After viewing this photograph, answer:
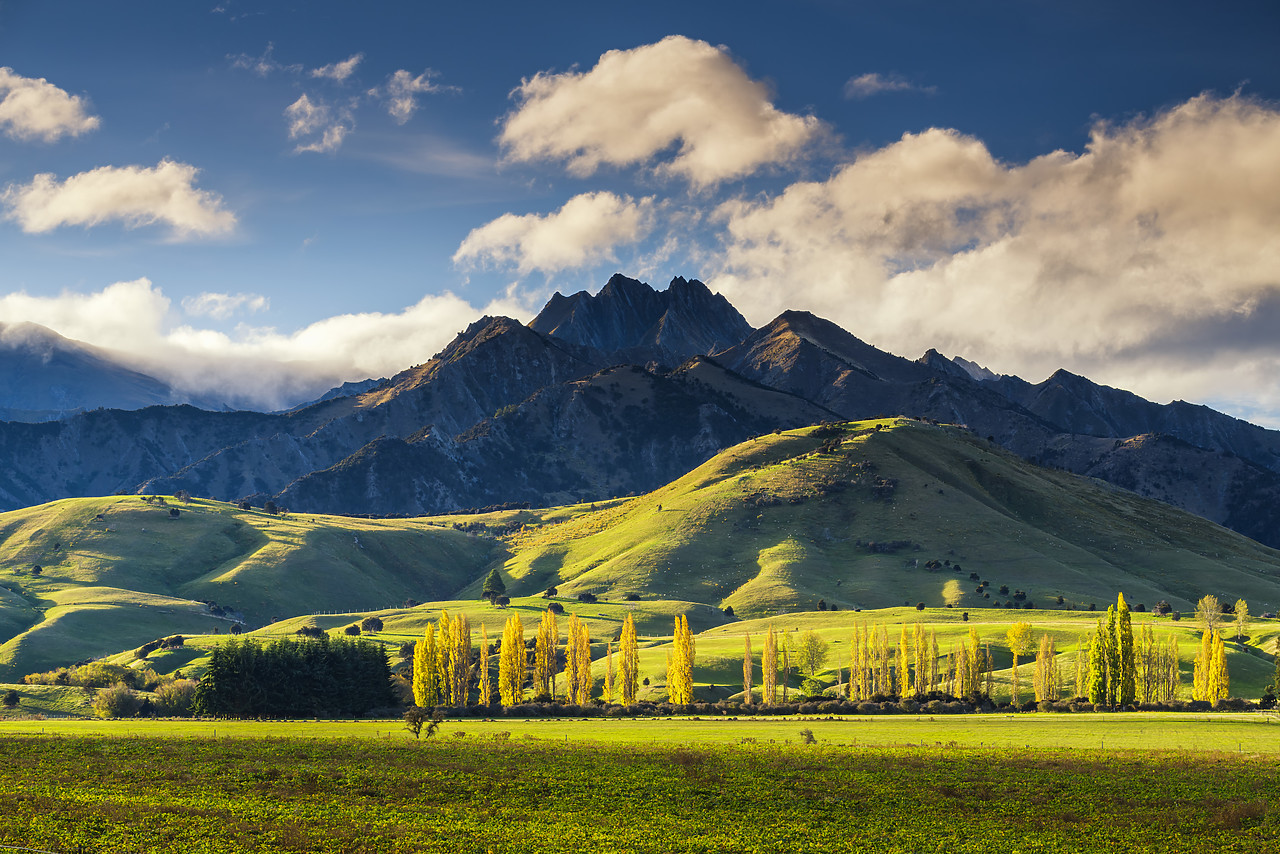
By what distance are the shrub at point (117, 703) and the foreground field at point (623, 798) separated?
5260cm

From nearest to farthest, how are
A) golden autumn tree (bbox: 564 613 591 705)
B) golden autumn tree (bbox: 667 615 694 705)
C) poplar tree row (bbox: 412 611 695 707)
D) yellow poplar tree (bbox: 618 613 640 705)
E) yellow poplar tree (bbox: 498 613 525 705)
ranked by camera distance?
golden autumn tree (bbox: 667 615 694 705), poplar tree row (bbox: 412 611 695 707), yellow poplar tree (bbox: 618 613 640 705), golden autumn tree (bbox: 564 613 591 705), yellow poplar tree (bbox: 498 613 525 705)

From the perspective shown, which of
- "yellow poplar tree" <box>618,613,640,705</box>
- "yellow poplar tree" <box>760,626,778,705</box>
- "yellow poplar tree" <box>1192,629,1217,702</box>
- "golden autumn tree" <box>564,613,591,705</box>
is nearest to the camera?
"yellow poplar tree" <box>1192,629,1217,702</box>

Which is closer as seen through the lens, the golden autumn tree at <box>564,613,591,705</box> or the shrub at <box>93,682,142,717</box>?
the shrub at <box>93,682,142,717</box>

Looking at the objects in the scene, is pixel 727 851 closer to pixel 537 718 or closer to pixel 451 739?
pixel 451 739

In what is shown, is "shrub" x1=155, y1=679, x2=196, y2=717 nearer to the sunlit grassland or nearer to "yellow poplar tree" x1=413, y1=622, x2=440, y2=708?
the sunlit grassland

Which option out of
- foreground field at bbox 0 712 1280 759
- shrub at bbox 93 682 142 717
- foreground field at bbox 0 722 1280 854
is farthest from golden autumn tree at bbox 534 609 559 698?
foreground field at bbox 0 722 1280 854

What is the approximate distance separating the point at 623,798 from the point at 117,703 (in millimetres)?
96891

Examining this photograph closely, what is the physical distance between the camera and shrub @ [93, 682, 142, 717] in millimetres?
129000

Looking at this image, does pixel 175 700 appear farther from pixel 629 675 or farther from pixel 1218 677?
pixel 1218 677

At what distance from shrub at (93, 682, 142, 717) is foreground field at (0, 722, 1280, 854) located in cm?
5260

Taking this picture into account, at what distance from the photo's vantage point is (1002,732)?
9331 centimetres

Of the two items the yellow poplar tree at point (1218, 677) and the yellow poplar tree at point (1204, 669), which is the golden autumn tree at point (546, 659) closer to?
the yellow poplar tree at point (1204, 669)

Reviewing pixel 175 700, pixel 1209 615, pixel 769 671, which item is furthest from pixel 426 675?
pixel 1209 615

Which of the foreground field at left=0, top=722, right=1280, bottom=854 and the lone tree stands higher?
the lone tree
